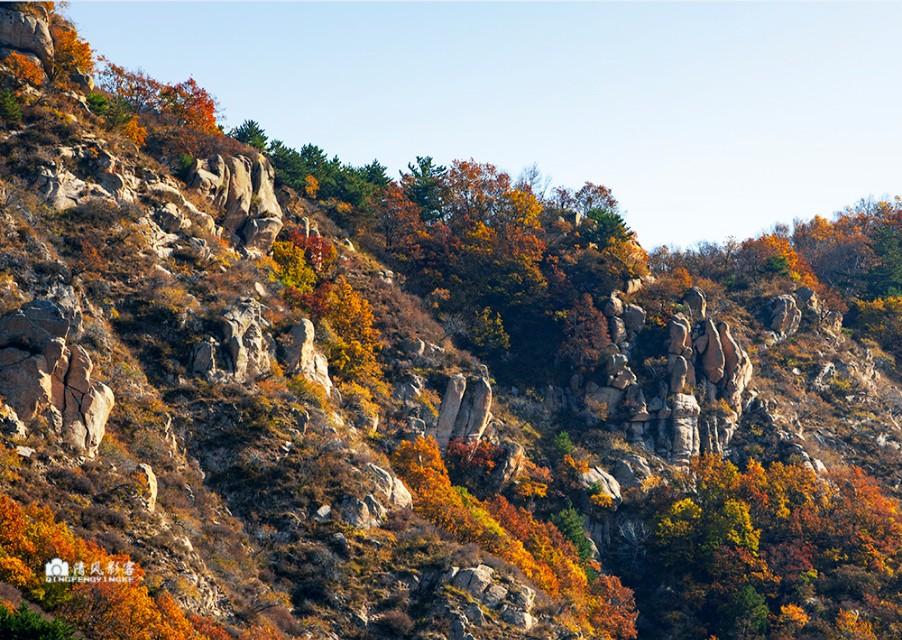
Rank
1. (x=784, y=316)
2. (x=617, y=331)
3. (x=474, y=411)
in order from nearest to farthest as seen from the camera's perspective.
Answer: (x=474, y=411), (x=617, y=331), (x=784, y=316)

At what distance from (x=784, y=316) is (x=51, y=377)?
259 ft

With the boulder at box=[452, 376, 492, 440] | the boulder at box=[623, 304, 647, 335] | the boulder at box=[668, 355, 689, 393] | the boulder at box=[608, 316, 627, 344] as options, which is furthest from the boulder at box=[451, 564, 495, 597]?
the boulder at box=[623, 304, 647, 335]

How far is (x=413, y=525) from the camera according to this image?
69375mm

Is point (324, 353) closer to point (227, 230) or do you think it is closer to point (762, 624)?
point (227, 230)

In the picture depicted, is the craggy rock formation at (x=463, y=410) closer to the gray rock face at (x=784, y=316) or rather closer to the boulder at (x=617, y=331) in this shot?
the boulder at (x=617, y=331)

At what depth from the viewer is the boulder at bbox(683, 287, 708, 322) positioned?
345 feet

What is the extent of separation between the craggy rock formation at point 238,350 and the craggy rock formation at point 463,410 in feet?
59.0

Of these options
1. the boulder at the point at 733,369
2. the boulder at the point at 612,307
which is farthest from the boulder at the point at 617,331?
the boulder at the point at 733,369

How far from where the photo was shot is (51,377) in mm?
57531

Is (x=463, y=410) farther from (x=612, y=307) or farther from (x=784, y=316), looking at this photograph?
(x=784, y=316)

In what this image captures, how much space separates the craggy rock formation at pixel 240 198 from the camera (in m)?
90.4

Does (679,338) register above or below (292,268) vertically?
above

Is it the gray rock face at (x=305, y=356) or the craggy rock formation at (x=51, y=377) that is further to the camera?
the gray rock face at (x=305, y=356)

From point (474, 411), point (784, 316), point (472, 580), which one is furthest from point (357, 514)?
point (784, 316)
